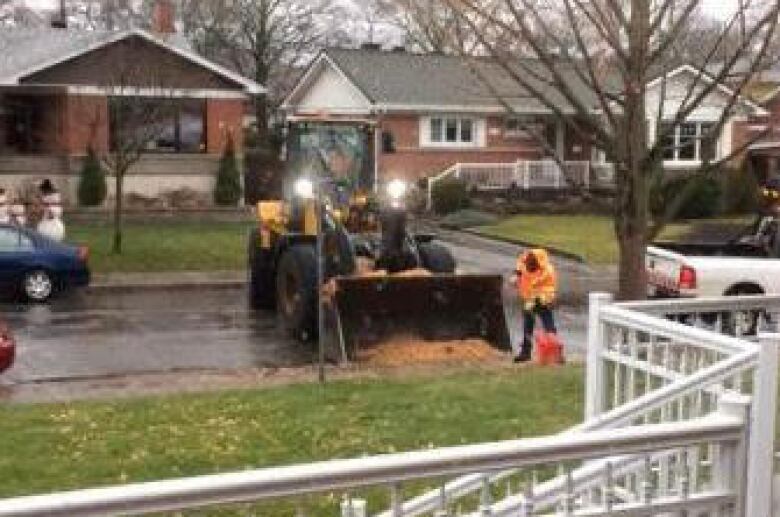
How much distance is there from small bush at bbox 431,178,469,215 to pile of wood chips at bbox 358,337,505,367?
2469cm

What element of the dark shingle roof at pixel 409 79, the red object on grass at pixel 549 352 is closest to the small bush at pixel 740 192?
the dark shingle roof at pixel 409 79

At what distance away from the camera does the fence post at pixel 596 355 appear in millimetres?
7031

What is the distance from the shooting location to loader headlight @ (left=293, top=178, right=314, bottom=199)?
20.2m

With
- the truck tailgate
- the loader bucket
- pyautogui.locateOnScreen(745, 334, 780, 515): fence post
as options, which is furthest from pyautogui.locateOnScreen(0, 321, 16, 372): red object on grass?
pyautogui.locateOnScreen(745, 334, 780, 515): fence post

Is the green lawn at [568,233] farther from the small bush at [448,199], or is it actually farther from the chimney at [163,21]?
the chimney at [163,21]

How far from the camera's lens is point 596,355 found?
23.2 ft

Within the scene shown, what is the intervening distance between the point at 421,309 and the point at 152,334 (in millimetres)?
4677

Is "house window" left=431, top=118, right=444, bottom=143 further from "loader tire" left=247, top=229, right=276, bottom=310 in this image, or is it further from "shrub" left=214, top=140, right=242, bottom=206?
"loader tire" left=247, top=229, right=276, bottom=310

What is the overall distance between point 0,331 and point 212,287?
1175 cm

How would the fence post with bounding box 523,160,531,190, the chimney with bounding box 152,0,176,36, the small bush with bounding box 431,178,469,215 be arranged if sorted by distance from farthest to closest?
the fence post with bounding box 523,160,531,190 < the small bush with bounding box 431,178,469,215 < the chimney with bounding box 152,0,176,36

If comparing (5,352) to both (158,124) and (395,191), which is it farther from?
(158,124)

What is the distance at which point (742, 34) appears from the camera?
1166cm

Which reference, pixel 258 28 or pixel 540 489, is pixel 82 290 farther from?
pixel 258 28

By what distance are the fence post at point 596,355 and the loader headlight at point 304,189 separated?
1314cm
